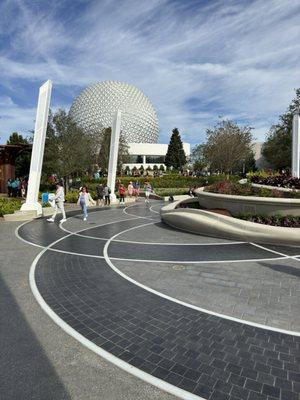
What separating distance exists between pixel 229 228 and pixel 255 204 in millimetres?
1536

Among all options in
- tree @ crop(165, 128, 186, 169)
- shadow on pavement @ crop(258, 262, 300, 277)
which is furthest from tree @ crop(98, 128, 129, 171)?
shadow on pavement @ crop(258, 262, 300, 277)

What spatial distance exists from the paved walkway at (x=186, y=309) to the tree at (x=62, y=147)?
Result: 20.8 metres

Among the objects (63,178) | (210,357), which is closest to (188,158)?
(63,178)

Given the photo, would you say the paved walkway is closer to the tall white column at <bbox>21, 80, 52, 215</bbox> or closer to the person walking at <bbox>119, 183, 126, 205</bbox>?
the tall white column at <bbox>21, 80, 52, 215</bbox>

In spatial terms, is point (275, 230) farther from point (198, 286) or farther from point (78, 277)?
point (78, 277)

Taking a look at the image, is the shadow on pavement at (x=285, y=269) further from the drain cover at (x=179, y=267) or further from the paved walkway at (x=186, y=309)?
the drain cover at (x=179, y=267)

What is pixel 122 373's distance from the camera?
404 cm

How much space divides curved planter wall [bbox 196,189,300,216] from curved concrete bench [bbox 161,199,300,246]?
108 cm

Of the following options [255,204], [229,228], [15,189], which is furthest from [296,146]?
[15,189]

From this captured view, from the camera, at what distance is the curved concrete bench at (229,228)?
1074cm

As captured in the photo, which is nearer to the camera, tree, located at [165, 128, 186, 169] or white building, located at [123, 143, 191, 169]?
tree, located at [165, 128, 186, 169]

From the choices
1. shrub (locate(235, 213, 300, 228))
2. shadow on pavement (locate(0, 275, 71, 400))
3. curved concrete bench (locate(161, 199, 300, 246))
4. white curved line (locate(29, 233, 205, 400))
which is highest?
shrub (locate(235, 213, 300, 228))

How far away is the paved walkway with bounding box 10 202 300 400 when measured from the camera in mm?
4047

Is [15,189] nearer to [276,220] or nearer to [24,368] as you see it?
[276,220]
